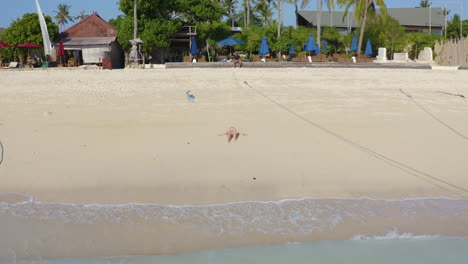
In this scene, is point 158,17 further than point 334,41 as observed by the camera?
No

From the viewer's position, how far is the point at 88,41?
1186 inches

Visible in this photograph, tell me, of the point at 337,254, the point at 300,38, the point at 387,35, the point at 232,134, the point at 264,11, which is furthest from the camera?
the point at 264,11

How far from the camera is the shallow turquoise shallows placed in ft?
14.3

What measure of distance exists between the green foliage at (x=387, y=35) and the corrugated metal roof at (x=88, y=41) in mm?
17738

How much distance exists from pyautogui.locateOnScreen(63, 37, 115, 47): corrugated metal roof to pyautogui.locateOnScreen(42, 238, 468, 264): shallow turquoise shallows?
2659 cm

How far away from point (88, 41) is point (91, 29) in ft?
6.13

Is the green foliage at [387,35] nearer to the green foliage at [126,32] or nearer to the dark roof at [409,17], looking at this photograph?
the dark roof at [409,17]

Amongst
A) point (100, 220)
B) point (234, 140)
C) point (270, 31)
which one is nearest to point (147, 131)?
point (234, 140)

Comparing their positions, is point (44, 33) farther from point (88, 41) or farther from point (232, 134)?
point (232, 134)

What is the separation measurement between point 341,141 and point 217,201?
8.64ft

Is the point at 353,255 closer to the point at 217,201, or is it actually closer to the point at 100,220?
the point at 217,201

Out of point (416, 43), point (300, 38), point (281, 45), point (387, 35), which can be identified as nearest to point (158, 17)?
point (281, 45)

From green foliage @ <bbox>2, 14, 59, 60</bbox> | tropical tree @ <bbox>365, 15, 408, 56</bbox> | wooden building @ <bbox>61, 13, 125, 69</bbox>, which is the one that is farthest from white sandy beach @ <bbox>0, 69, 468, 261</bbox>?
tropical tree @ <bbox>365, 15, 408, 56</bbox>

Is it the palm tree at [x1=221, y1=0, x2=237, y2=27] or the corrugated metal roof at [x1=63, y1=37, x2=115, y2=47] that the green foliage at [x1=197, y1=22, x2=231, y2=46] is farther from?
the palm tree at [x1=221, y1=0, x2=237, y2=27]
